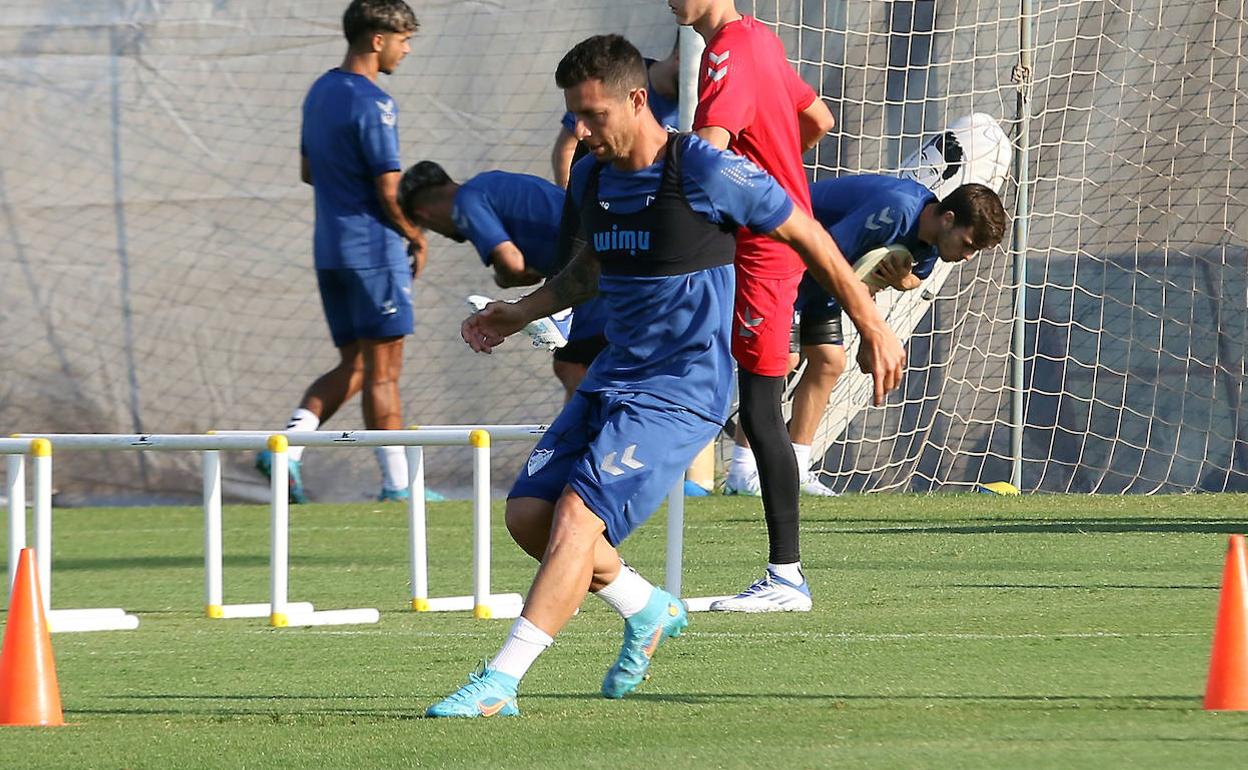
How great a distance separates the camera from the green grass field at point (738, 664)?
13.0 ft

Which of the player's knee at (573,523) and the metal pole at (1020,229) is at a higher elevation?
the metal pole at (1020,229)

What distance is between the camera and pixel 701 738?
406 cm

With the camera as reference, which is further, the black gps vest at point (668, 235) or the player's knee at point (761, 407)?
the player's knee at point (761, 407)

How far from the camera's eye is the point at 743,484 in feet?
35.9

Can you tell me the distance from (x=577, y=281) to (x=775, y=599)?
5.41 feet

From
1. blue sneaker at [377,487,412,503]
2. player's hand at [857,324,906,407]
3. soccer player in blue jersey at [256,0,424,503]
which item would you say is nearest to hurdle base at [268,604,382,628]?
player's hand at [857,324,906,407]

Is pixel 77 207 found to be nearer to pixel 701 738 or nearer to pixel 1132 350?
pixel 1132 350

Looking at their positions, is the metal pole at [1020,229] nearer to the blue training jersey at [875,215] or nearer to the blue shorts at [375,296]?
the blue shorts at [375,296]

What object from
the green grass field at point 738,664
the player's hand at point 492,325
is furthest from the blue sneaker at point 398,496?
the player's hand at point 492,325

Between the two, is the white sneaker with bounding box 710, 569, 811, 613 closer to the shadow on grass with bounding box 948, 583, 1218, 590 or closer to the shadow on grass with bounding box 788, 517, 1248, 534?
the shadow on grass with bounding box 948, 583, 1218, 590

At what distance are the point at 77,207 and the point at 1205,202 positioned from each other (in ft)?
22.6

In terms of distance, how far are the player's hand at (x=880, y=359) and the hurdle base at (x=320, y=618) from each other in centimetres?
260

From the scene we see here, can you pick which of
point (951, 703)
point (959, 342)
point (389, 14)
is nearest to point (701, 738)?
point (951, 703)

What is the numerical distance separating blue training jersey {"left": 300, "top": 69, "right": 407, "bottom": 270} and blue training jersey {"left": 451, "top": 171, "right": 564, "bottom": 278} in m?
2.30
